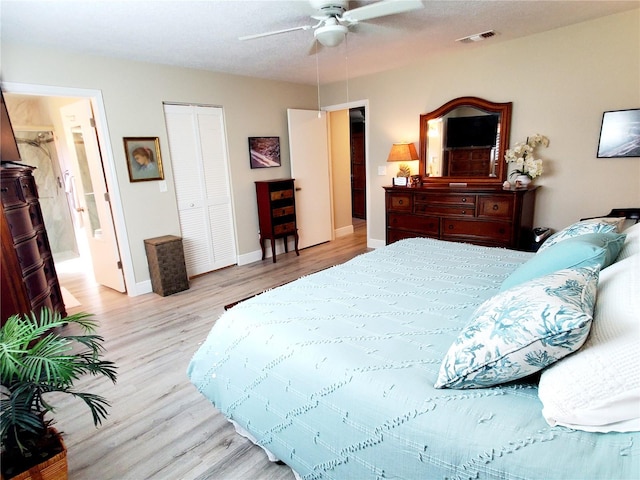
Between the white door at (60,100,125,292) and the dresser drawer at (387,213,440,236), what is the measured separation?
10.7 feet

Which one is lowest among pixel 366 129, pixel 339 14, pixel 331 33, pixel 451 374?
pixel 451 374

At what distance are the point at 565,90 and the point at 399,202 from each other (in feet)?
6.47

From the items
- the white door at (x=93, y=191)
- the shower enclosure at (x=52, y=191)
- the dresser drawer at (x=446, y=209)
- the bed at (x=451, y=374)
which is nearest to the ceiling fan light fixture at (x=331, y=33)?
the bed at (x=451, y=374)

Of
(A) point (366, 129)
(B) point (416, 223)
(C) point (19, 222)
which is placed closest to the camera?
(C) point (19, 222)

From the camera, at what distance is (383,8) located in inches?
84.6

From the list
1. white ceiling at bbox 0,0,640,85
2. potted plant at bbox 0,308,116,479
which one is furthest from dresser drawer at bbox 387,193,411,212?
potted plant at bbox 0,308,116,479

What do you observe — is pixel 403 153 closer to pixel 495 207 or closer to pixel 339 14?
pixel 495 207

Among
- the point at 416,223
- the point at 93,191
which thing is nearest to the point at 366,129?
the point at 416,223

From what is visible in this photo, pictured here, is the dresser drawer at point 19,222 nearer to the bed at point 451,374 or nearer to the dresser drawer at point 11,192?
the dresser drawer at point 11,192

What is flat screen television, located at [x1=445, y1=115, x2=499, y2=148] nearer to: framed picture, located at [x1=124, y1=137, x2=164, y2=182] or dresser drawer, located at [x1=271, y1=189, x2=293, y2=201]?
dresser drawer, located at [x1=271, y1=189, x2=293, y2=201]

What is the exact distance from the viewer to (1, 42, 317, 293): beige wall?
10.4 ft

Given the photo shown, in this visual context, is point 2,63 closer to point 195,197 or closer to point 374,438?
point 195,197

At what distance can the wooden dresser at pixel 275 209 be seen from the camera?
4789 mm

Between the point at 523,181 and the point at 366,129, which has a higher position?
the point at 366,129
